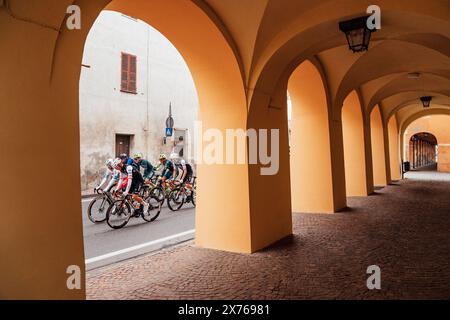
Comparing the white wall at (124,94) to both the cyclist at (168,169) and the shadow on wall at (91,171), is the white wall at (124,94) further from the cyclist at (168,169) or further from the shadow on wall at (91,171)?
the cyclist at (168,169)

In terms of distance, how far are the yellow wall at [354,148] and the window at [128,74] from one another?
9.88 m

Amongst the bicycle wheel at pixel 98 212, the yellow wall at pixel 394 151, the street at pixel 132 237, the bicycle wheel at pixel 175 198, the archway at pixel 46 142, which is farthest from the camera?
the yellow wall at pixel 394 151

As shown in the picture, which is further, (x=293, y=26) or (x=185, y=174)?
(x=185, y=174)

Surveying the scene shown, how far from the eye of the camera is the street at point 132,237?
18.2ft

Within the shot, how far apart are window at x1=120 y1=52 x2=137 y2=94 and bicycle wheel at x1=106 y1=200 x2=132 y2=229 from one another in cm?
877

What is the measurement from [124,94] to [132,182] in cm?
810

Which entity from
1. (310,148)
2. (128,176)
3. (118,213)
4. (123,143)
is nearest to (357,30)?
(310,148)

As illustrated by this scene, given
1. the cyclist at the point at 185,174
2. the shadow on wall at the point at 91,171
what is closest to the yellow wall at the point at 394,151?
the cyclist at the point at 185,174

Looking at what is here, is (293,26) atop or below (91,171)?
atop

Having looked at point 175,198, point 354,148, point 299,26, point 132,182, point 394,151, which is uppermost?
point 299,26

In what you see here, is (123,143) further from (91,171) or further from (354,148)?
(354,148)

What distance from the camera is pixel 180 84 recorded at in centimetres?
1888

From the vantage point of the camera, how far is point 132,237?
271 inches

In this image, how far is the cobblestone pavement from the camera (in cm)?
371
